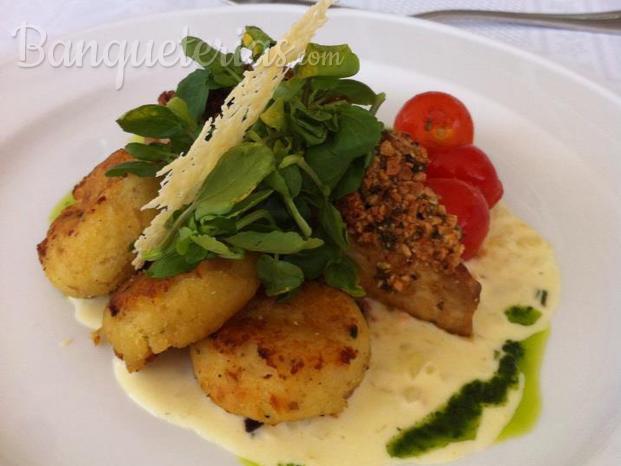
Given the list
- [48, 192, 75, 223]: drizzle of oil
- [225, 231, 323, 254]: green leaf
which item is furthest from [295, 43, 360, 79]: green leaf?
[48, 192, 75, 223]: drizzle of oil

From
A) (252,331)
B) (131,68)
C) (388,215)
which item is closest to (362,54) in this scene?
(131,68)

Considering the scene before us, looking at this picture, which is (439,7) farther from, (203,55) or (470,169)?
(203,55)

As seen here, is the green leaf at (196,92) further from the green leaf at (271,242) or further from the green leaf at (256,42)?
the green leaf at (271,242)

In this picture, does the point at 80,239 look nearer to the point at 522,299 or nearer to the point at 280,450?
the point at 280,450

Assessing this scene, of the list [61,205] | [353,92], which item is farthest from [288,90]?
[61,205]

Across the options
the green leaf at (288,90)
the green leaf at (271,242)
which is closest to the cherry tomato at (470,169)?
the green leaf at (288,90)

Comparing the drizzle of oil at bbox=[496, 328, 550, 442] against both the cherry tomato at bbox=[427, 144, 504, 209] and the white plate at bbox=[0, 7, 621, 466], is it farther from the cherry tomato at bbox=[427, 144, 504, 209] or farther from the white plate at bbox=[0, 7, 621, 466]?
the cherry tomato at bbox=[427, 144, 504, 209]
